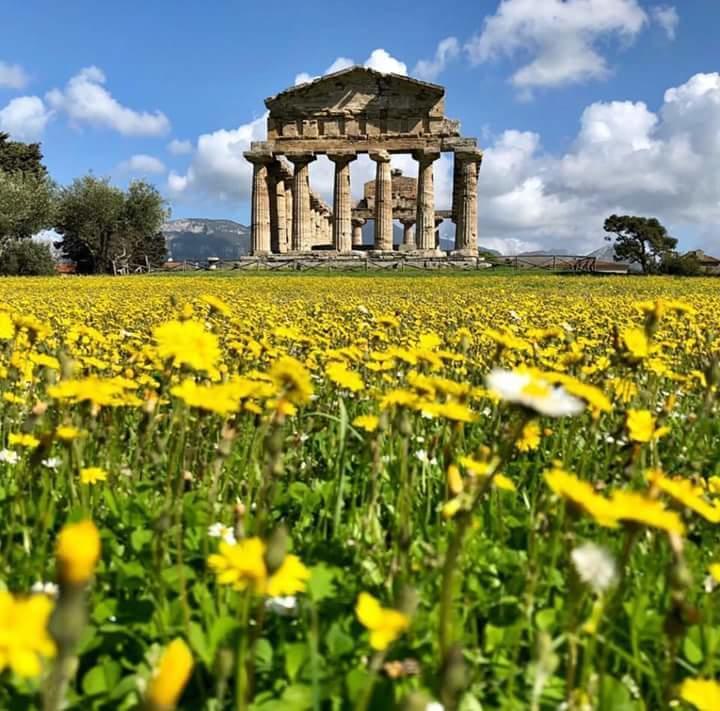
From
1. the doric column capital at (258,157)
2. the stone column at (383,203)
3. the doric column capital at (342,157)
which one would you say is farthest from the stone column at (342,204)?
the doric column capital at (258,157)

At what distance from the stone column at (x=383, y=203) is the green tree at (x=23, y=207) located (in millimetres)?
19111

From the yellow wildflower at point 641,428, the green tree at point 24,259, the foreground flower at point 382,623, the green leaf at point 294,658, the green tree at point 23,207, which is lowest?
the green leaf at point 294,658

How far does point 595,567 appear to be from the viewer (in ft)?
3.49

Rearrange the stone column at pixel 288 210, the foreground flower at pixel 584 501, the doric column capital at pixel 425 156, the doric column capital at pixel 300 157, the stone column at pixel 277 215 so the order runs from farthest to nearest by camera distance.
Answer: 1. the stone column at pixel 288 210
2. the stone column at pixel 277 215
3. the doric column capital at pixel 300 157
4. the doric column capital at pixel 425 156
5. the foreground flower at pixel 584 501

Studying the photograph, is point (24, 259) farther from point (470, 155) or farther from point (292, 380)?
point (292, 380)

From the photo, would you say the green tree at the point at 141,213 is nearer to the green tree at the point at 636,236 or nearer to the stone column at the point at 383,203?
the stone column at the point at 383,203

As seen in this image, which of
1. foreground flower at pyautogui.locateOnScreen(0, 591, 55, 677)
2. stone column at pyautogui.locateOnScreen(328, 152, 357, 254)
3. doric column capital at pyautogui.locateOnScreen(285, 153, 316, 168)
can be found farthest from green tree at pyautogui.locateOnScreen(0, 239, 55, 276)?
foreground flower at pyautogui.locateOnScreen(0, 591, 55, 677)

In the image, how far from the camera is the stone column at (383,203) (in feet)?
145

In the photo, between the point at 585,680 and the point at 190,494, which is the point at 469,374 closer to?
the point at 190,494

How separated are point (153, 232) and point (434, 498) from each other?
2252 inches

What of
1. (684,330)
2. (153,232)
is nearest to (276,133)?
(153,232)

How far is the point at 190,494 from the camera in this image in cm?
217

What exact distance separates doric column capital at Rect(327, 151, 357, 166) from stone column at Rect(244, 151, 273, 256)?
161 inches

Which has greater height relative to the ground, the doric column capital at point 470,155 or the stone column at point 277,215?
the doric column capital at point 470,155
